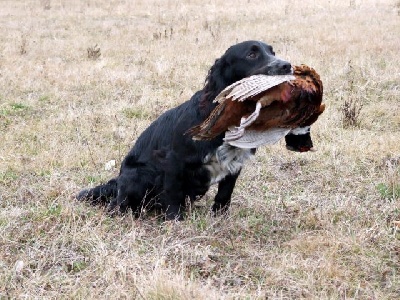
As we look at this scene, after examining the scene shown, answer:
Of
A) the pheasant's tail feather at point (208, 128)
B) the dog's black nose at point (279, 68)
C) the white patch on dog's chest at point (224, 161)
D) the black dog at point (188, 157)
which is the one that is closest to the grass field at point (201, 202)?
the black dog at point (188, 157)

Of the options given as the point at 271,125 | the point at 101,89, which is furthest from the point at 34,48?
the point at 271,125

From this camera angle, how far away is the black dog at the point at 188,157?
3756 millimetres

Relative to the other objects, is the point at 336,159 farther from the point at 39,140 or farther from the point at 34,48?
the point at 34,48

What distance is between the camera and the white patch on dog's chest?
3.81m

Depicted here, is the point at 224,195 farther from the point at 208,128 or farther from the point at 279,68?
the point at 279,68

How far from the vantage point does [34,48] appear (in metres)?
10.9

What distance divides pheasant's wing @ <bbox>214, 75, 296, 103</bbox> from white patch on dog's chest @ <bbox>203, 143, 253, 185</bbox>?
23.1 inches

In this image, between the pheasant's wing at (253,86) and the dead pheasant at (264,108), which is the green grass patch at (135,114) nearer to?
the dead pheasant at (264,108)

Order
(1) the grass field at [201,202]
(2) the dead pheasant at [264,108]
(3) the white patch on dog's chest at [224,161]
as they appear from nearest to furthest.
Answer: (1) the grass field at [201,202] → (2) the dead pheasant at [264,108] → (3) the white patch on dog's chest at [224,161]

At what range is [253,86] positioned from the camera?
3205mm

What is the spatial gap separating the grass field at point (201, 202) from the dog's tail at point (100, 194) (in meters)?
0.11

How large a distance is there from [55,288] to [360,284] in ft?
5.40

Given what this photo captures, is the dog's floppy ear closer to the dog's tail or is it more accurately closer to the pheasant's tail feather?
the pheasant's tail feather

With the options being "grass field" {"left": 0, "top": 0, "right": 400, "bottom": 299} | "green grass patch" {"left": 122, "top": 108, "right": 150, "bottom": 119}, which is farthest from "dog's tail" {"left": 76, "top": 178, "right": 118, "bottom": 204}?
"green grass patch" {"left": 122, "top": 108, "right": 150, "bottom": 119}
